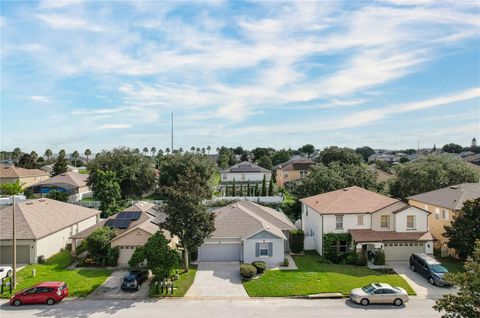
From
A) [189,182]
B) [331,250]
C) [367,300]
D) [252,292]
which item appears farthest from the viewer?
[331,250]

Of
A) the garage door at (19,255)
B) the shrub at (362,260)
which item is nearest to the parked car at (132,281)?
the garage door at (19,255)

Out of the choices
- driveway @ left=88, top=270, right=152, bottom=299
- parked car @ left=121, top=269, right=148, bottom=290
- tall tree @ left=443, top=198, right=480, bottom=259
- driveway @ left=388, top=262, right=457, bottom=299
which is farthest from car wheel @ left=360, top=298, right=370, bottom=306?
parked car @ left=121, top=269, right=148, bottom=290

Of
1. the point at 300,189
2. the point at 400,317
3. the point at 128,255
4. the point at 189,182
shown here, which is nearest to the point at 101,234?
the point at 128,255

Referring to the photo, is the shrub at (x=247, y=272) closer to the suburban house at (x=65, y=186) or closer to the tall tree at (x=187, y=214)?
the tall tree at (x=187, y=214)

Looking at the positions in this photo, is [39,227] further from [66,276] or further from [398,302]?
[398,302]

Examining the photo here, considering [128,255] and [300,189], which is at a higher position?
[300,189]

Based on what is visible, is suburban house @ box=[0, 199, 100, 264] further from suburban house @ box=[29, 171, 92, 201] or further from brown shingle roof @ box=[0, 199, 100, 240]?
suburban house @ box=[29, 171, 92, 201]

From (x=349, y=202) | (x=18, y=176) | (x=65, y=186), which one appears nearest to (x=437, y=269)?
(x=349, y=202)

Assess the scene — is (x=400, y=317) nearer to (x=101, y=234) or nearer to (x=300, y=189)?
(x=101, y=234)
